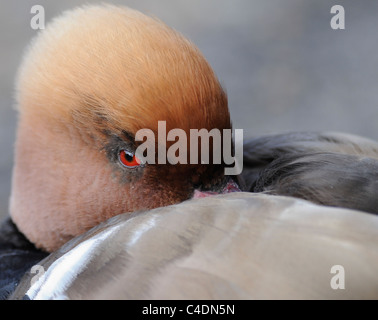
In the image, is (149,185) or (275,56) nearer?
(149,185)

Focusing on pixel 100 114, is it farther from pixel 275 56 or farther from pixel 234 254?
pixel 275 56

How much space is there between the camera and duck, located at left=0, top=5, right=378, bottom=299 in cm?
106

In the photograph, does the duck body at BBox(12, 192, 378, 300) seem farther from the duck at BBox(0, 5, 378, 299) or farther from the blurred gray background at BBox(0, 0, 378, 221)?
the blurred gray background at BBox(0, 0, 378, 221)

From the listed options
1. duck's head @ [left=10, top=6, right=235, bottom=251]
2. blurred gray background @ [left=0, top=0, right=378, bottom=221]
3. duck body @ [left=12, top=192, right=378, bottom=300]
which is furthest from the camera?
blurred gray background @ [left=0, top=0, right=378, bottom=221]

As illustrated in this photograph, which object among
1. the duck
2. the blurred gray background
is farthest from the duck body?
the blurred gray background

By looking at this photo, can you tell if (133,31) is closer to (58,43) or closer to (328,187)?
(58,43)

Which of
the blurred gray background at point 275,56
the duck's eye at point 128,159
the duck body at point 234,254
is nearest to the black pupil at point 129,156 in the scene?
the duck's eye at point 128,159

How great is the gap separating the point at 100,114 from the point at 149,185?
0.23m

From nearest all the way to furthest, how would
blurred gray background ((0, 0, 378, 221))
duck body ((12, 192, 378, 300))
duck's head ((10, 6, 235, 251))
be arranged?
duck body ((12, 192, 378, 300)) → duck's head ((10, 6, 235, 251)) → blurred gray background ((0, 0, 378, 221))

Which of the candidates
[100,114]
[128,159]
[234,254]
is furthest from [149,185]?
→ [234,254]

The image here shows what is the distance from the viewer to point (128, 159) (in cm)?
155

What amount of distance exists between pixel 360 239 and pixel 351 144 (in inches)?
26.9

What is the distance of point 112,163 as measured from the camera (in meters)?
1.59

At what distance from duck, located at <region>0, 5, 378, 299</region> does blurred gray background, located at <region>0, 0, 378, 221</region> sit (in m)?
1.87
